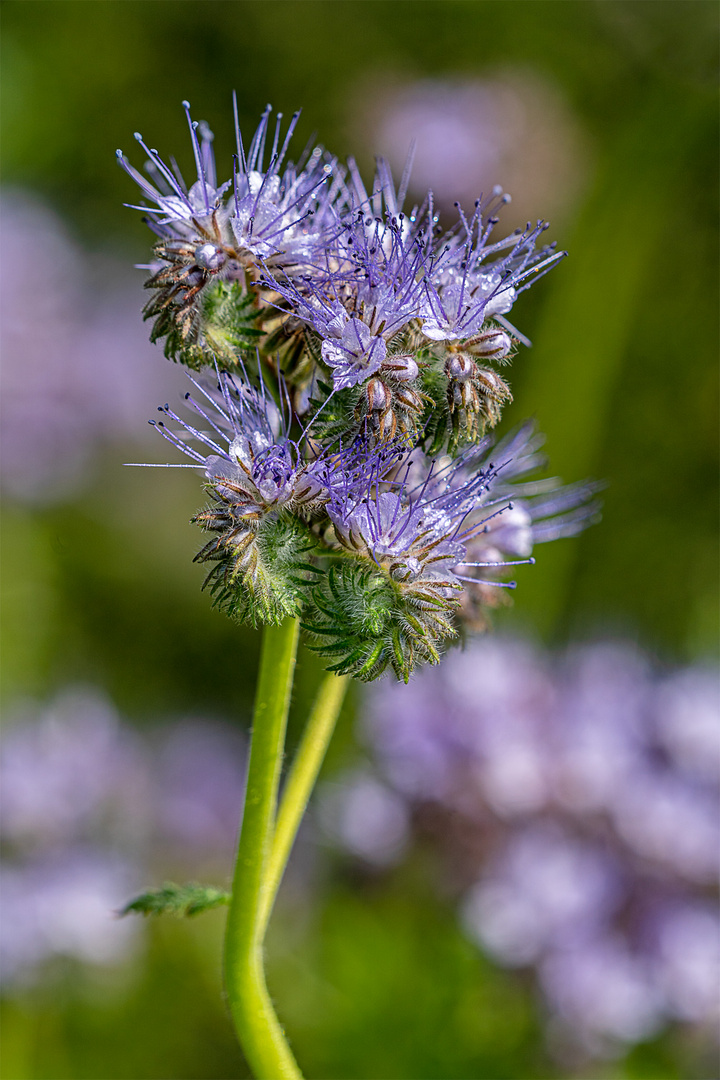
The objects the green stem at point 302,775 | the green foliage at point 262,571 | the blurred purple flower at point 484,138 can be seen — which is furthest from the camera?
the blurred purple flower at point 484,138

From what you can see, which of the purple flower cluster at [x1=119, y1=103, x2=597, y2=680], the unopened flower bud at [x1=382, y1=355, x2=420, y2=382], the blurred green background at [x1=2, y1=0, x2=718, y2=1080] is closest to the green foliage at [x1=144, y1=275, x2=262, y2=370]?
the purple flower cluster at [x1=119, y1=103, x2=597, y2=680]

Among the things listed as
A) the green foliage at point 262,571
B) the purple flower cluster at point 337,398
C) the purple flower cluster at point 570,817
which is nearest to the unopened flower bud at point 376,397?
the purple flower cluster at point 337,398

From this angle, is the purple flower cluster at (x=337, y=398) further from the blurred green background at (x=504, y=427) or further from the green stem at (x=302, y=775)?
the blurred green background at (x=504, y=427)

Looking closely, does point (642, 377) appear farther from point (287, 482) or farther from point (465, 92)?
point (287, 482)

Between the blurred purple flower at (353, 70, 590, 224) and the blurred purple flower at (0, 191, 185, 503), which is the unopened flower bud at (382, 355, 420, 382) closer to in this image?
the blurred purple flower at (353, 70, 590, 224)

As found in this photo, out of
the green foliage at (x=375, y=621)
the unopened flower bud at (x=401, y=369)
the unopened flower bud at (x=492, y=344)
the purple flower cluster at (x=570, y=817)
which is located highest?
the unopened flower bud at (x=492, y=344)

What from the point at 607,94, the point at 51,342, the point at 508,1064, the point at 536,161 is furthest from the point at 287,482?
the point at 607,94

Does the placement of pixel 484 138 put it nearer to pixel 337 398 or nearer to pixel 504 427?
pixel 504 427
